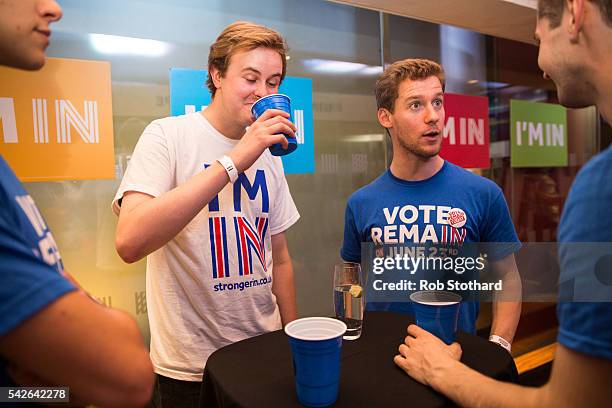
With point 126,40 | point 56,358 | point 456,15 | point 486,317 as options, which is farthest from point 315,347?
point 486,317

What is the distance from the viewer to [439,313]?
3.55 ft

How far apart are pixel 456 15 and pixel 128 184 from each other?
2.49 metres

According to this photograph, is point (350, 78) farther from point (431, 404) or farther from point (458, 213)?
point (431, 404)

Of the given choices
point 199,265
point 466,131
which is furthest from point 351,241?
point 466,131

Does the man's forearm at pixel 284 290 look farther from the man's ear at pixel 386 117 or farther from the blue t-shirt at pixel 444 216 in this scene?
the man's ear at pixel 386 117

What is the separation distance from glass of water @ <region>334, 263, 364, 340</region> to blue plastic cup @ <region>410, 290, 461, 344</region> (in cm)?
17

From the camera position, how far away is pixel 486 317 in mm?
3656

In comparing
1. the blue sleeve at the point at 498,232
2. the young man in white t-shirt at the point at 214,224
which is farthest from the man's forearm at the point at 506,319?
the young man in white t-shirt at the point at 214,224

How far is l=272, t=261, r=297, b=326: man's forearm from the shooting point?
1734 mm

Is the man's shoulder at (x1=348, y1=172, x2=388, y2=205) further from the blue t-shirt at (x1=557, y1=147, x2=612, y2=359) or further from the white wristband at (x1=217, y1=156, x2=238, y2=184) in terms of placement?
the blue t-shirt at (x1=557, y1=147, x2=612, y2=359)

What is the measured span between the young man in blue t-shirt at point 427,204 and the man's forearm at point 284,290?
290 mm

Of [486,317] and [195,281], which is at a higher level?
[195,281]

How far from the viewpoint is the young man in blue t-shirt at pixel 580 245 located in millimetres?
685

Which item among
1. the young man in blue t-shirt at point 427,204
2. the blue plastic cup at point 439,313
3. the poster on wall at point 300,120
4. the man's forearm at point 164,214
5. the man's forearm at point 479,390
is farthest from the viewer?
the poster on wall at point 300,120
